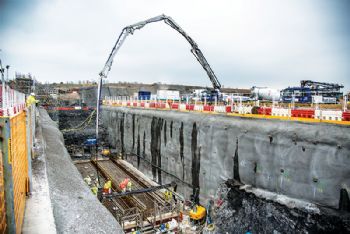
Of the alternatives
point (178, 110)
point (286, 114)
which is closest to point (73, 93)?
point (178, 110)

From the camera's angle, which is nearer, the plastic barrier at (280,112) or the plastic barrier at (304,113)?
the plastic barrier at (304,113)

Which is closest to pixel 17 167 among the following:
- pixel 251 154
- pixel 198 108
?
pixel 251 154

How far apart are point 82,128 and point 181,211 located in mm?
23418

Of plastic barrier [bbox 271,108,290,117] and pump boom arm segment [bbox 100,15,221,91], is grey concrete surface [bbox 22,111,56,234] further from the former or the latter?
pump boom arm segment [bbox 100,15,221,91]

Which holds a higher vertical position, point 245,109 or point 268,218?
point 245,109

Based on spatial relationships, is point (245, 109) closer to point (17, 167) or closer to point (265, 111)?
point (265, 111)

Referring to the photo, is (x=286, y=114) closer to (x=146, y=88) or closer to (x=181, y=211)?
(x=181, y=211)

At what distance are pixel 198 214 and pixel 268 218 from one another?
3919 mm

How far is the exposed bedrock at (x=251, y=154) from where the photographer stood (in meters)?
7.77

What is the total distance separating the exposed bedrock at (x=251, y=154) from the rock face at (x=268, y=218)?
1.71 ft

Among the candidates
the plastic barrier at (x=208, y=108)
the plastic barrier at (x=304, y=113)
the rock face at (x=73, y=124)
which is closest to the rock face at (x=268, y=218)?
the plastic barrier at (x=304, y=113)

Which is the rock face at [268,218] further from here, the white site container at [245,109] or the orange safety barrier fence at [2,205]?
the orange safety barrier fence at [2,205]

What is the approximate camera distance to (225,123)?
1191 cm

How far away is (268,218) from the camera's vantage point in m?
9.00
